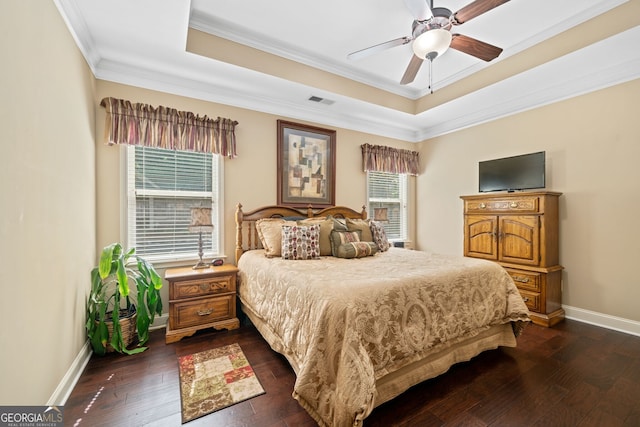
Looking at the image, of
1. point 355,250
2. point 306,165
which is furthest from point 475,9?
point 306,165

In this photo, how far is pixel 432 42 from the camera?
Answer: 219cm

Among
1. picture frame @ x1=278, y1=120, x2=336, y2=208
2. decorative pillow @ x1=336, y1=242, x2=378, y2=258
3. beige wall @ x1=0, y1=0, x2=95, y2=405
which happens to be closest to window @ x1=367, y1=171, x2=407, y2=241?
picture frame @ x1=278, y1=120, x2=336, y2=208

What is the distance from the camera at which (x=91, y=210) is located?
2535 millimetres

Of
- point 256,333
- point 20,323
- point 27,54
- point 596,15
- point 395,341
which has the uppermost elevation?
point 596,15

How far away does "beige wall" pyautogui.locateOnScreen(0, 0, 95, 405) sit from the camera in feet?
4.09

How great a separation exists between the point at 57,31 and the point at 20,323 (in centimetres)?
189

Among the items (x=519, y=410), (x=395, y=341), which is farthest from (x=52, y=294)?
(x=519, y=410)

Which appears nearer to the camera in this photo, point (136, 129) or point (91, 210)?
point (91, 210)

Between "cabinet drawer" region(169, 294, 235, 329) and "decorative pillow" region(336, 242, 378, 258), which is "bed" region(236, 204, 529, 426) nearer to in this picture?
"decorative pillow" region(336, 242, 378, 258)

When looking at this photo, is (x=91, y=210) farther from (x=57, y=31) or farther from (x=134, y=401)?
(x=134, y=401)

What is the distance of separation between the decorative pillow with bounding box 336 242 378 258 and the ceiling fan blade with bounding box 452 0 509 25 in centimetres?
218

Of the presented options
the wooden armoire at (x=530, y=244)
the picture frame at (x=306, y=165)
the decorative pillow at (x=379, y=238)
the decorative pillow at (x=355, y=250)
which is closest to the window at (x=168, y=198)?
the picture frame at (x=306, y=165)

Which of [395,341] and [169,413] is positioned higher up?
[395,341]

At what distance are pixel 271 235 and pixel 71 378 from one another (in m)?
1.91
